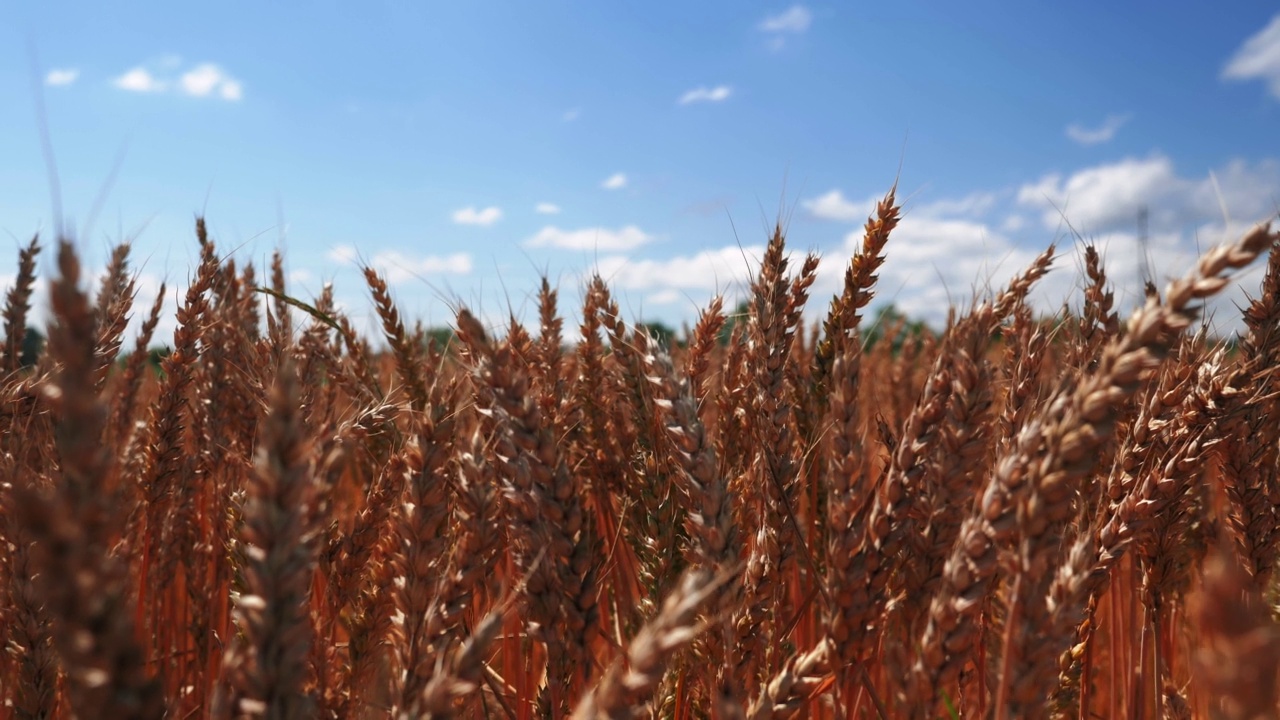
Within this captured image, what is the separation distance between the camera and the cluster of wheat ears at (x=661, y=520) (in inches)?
31.5

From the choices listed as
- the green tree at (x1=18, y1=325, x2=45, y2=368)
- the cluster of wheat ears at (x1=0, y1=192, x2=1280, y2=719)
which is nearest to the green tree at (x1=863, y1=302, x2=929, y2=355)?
the cluster of wheat ears at (x1=0, y1=192, x2=1280, y2=719)

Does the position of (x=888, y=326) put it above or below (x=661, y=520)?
above

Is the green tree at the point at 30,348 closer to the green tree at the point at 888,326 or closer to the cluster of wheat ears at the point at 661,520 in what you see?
the cluster of wheat ears at the point at 661,520

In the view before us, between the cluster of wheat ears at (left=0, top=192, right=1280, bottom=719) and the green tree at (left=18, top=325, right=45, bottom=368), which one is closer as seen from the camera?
the cluster of wheat ears at (left=0, top=192, right=1280, bottom=719)

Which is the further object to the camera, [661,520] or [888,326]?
[888,326]

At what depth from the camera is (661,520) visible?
193cm

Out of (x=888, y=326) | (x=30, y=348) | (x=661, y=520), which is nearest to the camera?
(x=661, y=520)

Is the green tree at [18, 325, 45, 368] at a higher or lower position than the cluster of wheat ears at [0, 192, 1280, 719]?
higher

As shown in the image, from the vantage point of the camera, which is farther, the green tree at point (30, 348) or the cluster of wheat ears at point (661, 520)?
the green tree at point (30, 348)

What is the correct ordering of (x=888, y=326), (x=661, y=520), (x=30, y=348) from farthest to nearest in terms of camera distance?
(x=888, y=326) < (x=30, y=348) < (x=661, y=520)

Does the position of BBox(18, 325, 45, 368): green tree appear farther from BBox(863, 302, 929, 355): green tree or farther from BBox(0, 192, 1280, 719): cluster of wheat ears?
BBox(863, 302, 929, 355): green tree

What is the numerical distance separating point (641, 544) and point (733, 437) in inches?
15.2

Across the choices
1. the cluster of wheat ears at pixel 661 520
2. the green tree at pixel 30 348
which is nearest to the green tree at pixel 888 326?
the cluster of wheat ears at pixel 661 520

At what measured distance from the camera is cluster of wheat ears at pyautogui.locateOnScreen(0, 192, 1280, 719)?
0.80 meters
